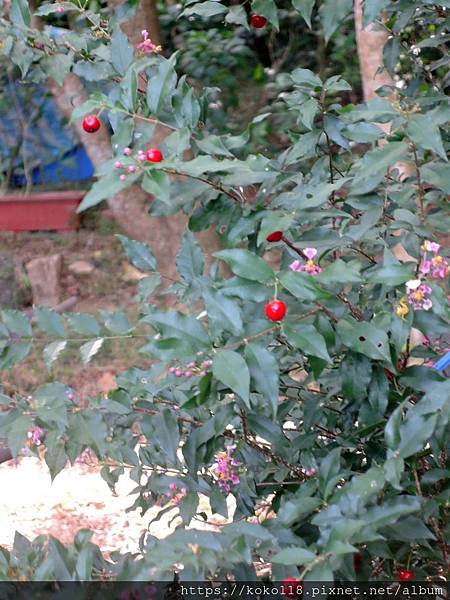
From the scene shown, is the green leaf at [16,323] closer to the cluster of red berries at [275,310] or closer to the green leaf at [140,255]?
the green leaf at [140,255]

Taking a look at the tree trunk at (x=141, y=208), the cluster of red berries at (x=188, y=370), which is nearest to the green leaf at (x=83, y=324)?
the cluster of red berries at (x=188, y=370)

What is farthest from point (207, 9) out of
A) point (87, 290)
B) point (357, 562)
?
point (87, 290)

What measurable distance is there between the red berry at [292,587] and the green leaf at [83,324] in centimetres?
47

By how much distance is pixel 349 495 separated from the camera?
108 centimetres

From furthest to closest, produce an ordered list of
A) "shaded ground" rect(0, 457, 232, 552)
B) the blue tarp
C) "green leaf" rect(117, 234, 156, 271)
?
the blue tarp, "shaded ground" rect(0, 457, 232, 552), "green leaf" rect(117, 234, 156, 271)

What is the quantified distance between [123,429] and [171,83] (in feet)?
1.82

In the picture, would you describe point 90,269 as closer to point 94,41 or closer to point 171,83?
point 94,41

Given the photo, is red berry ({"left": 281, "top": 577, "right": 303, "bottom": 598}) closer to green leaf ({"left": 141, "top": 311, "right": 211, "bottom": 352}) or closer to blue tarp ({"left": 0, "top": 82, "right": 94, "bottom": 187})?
green leaf ({"left": 141, "top": 311, "right": 211, "bottom": 352})

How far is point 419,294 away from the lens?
3.90ft

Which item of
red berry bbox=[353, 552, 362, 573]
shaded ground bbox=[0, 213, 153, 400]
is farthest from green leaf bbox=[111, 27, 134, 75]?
shaded ground bbox=[0, 213, 153, 400]

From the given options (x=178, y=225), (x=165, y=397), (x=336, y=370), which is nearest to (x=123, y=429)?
(x=165, y=397)

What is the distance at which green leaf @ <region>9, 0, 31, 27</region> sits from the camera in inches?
64.5

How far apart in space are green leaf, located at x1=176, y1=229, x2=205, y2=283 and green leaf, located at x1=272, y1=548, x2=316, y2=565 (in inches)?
21.3

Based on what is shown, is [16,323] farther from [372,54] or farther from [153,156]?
[372,54]
